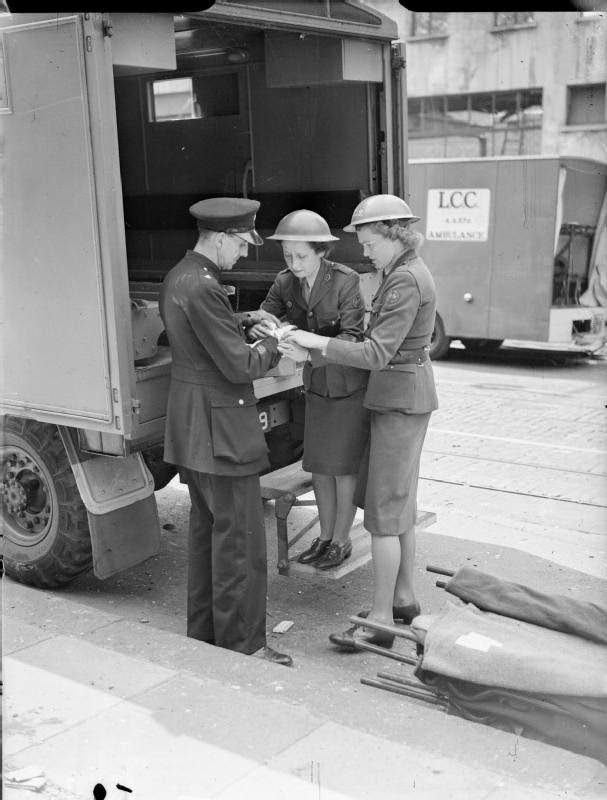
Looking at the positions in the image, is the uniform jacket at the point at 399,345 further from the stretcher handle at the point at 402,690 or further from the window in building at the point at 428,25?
the window in building at the point at 428,25

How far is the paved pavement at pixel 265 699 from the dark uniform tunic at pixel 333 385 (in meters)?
0.89

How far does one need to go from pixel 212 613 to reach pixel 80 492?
0.89 m

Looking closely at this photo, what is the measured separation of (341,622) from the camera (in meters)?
4.93

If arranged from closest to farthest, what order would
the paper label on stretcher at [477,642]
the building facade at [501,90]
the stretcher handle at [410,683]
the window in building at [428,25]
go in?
the paper label on stretcher at [477,642] < the stretcher handle at [410,683] < the building facade at [501,90] < the window in building at [428,25]

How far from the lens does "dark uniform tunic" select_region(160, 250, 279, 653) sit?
416 centimetres

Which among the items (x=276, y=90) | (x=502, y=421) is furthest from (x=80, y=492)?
(x=502, y=421)

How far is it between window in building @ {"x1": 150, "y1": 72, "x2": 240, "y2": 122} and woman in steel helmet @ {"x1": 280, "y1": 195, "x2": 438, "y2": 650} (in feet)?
9.99

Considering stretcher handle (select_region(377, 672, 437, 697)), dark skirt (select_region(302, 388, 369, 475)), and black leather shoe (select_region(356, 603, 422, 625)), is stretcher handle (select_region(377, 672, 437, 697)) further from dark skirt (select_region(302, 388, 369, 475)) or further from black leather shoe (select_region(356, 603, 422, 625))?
dark skirt (select_region(302, 388, 369, 475))

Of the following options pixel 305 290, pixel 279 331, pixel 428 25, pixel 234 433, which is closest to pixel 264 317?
pixel 305 290

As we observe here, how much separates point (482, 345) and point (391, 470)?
34.6 ft

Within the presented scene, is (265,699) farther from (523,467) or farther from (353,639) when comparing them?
(523,467)

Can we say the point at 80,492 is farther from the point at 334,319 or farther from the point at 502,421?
the point at 502,421

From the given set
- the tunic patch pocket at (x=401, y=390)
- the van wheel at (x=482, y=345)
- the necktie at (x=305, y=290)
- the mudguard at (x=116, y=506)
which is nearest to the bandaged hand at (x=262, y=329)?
the necktie at (x=305, y=290)

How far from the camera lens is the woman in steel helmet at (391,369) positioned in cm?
425
